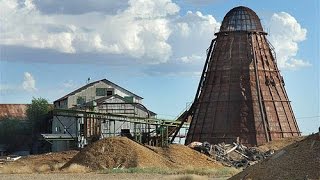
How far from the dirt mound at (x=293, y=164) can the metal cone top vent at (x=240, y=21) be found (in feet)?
193

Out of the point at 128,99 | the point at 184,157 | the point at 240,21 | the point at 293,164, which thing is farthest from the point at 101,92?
the point at 293,164

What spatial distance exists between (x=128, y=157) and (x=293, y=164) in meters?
29.1

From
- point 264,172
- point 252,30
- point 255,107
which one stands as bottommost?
point 264,172

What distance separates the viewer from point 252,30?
3538 inches

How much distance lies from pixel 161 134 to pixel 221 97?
507 inches

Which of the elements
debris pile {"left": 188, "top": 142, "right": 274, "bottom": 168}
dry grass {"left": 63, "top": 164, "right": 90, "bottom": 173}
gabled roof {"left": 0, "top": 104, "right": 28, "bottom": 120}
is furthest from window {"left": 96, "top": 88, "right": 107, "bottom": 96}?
dry grass {"left": 63, "top": 164, "right": 90, "bottom": 173}

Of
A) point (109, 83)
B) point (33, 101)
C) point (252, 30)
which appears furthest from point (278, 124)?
point (33, 101)

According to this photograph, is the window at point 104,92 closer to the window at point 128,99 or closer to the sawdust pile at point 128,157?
the window at point 128,99

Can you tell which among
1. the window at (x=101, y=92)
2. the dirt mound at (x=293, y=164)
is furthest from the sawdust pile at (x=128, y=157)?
the window at (x=101, y=92)

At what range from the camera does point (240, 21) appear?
90.4 metres

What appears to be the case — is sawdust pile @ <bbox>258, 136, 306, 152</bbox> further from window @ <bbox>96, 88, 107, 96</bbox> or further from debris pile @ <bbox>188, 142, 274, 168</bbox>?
window @ <bbox>96, 88, 107, 96</bbox>

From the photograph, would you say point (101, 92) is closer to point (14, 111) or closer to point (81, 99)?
point (81, 99)

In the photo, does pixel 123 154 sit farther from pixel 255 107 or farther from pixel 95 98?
pixel 95 98

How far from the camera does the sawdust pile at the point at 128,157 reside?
57281 millimetres
